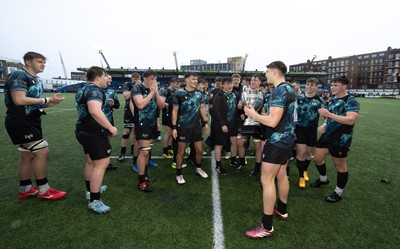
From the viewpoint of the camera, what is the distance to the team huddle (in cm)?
273

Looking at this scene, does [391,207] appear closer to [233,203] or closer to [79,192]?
[233,203]

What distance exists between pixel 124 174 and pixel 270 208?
352 cm

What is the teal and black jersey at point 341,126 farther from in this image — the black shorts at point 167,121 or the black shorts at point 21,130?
the black shorts at point 21,130

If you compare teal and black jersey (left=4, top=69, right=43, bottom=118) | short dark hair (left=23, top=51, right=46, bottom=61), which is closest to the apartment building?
short dark hair (left=23, top=51, right=46, bottom=61)

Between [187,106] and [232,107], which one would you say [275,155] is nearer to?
[187,106]

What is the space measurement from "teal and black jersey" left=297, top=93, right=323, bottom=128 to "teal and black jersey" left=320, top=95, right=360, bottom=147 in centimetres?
53

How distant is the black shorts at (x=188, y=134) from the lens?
4340mm

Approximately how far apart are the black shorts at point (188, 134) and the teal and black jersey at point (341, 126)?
2.55 metres

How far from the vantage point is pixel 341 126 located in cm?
368

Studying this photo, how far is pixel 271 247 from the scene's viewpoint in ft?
8.66

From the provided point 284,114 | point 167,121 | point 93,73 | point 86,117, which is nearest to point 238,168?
point 167,121

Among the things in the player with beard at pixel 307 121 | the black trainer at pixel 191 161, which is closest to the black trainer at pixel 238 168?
the black trainer at pixel 191 161

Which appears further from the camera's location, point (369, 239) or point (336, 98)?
point (336, 98)

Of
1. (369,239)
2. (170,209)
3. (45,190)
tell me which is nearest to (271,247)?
(369,239)
